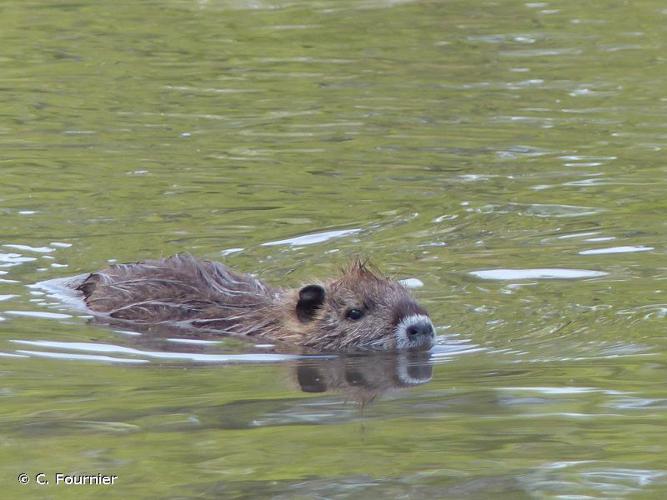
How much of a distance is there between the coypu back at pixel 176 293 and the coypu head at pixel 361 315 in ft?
1.29

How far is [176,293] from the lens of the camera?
9.58m

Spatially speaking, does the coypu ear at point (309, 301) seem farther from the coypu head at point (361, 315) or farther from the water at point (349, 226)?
the water at point (349, 226)

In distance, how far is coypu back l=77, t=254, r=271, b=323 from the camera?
952 cm

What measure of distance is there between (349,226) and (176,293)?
6.91 feet

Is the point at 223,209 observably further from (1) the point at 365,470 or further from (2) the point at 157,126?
(1) the point at 365,470

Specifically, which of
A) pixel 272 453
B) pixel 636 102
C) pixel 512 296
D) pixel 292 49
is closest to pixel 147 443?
pixel 272 453

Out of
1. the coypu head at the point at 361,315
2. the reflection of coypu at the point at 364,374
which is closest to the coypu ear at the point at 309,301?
the coypu head at the point at 361,315

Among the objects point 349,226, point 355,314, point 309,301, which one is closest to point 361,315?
point 355,314

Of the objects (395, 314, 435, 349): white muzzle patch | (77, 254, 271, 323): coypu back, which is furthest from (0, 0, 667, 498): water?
(77, 254, 271, 323): coypu back

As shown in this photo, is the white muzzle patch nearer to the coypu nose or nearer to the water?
the coypu nose

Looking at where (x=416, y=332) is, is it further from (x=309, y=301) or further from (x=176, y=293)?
(x=176, y=293)

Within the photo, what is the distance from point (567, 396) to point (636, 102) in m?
7.94

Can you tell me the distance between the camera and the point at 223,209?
464 inches

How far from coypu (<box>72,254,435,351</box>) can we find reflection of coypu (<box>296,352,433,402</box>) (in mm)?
178
